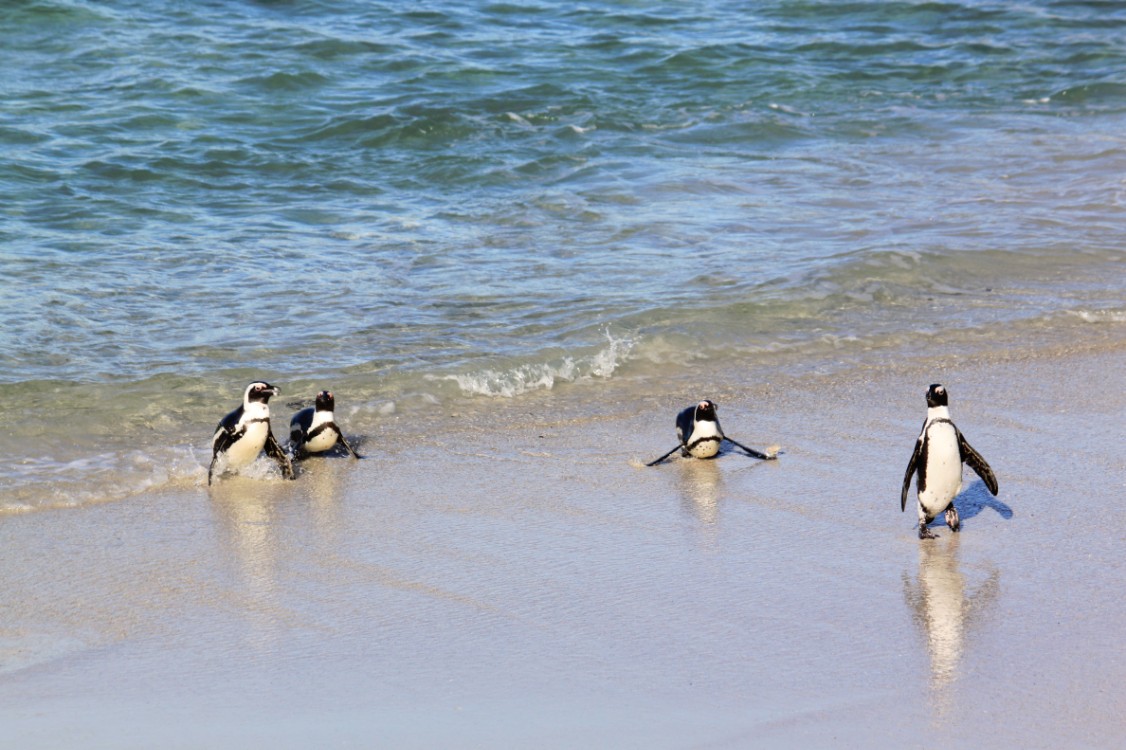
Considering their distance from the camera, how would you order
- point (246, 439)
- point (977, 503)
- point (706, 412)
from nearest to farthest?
point (977, 503), point (246, 439), point (706, 412)

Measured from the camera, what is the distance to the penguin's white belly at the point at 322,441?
19.8 feet

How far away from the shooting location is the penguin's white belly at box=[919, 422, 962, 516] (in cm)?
494

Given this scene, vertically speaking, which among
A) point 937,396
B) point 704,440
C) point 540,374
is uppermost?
point 937,396

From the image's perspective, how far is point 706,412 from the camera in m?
5.91

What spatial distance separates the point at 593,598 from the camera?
4.42m

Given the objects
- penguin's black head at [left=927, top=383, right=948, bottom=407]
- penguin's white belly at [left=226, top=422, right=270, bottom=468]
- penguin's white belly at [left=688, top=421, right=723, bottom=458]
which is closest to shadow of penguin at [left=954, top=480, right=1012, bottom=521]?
penguin's black head at [left=927, top=383, right=948, bottom=407]

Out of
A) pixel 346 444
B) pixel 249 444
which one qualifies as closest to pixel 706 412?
pixel 346 444

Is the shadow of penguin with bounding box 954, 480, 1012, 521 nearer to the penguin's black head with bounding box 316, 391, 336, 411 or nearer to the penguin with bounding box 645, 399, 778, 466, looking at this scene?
the penguin with bounding box 645, 399, 778, 466

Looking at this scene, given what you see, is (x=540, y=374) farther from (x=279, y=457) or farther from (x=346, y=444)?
(x=279, y=457)

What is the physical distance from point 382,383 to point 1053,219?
17.9 feet

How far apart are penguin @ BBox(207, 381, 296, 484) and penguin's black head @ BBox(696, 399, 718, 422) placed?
5.73ft

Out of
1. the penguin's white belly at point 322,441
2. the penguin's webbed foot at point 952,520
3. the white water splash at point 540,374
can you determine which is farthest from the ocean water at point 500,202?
the penguin's webbed foot at point 952,520

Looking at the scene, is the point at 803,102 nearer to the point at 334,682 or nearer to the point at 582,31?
the point at 582,31

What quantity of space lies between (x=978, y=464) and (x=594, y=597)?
5.27ft
